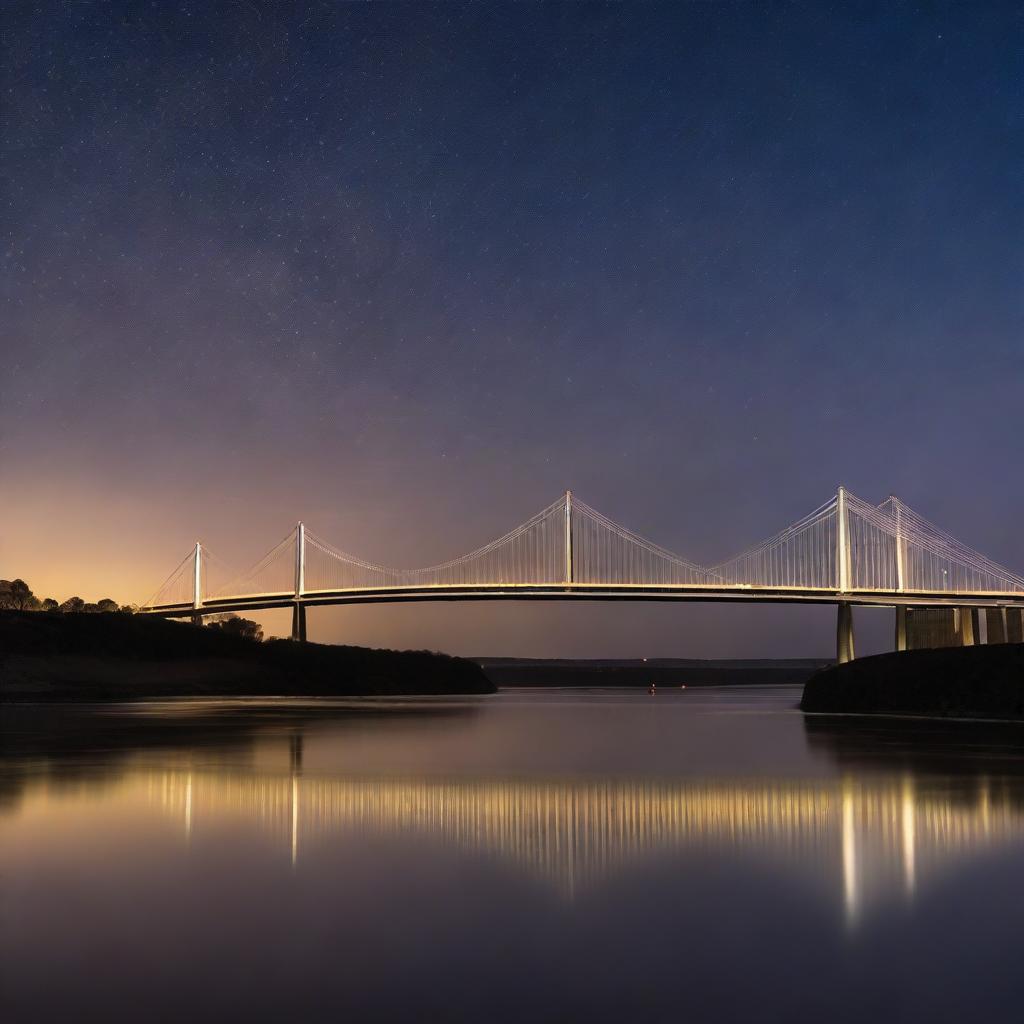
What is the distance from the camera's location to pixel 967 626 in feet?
234

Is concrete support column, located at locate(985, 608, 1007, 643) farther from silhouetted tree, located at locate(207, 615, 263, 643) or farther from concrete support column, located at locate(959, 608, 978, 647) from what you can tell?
silhouetted tree, located at locate(207, 615, 263, 643)

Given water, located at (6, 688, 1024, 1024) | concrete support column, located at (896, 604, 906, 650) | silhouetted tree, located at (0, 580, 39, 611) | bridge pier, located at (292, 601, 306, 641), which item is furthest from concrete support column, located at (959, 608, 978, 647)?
silhouetted tree, located at (0, 580, 39, 611)

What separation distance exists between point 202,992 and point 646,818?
7.45 metres

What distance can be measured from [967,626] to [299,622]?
1854 inches

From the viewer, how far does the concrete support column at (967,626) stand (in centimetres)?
7069

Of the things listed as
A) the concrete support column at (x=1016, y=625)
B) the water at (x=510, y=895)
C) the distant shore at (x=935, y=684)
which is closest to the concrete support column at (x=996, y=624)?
the concrete support column at (x=1016, y=625)

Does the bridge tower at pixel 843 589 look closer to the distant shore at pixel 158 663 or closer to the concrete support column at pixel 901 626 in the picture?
the concrete support column at pixel 901 626

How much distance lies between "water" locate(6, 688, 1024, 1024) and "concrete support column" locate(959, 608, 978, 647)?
5619 cm

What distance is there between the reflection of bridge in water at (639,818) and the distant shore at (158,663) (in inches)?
2140

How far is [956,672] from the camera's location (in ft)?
126

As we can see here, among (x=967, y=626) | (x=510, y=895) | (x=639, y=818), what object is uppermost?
(x=967, y=626)

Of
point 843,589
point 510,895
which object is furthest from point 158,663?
point 510,895

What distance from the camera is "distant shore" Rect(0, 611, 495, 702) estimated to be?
258 ft

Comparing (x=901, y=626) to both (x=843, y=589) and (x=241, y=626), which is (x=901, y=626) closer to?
(x=843, y=589)
